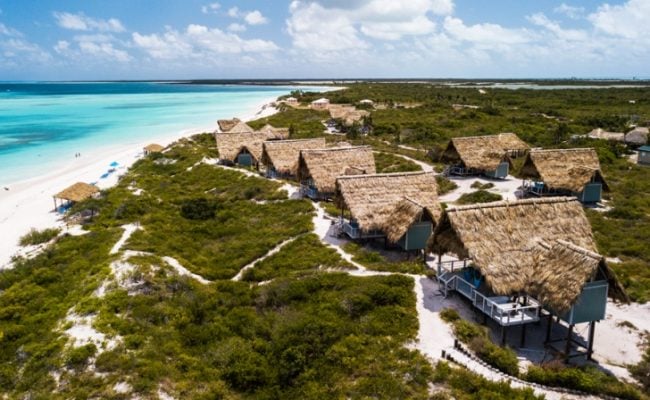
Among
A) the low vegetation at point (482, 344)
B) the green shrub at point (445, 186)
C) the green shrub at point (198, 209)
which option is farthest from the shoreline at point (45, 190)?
the green shrub at point (445, 186)

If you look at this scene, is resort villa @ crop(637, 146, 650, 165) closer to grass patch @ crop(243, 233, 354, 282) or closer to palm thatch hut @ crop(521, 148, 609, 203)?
palm thatch hut @ crop(521, 148, 609, 203)

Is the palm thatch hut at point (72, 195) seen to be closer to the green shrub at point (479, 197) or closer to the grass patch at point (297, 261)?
the grass patch at point (297, 261)

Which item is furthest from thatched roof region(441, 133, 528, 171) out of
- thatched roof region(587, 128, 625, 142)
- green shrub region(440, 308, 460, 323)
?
green shrub region(440, 308, 460, 323)

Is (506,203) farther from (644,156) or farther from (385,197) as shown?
(644,156)

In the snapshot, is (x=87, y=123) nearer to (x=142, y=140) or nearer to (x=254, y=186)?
(x=142, y=140)

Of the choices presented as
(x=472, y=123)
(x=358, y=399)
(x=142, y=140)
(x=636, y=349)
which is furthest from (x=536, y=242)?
(x=142, y=140)

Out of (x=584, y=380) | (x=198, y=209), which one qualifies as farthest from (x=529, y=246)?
(x=198, y=209)
